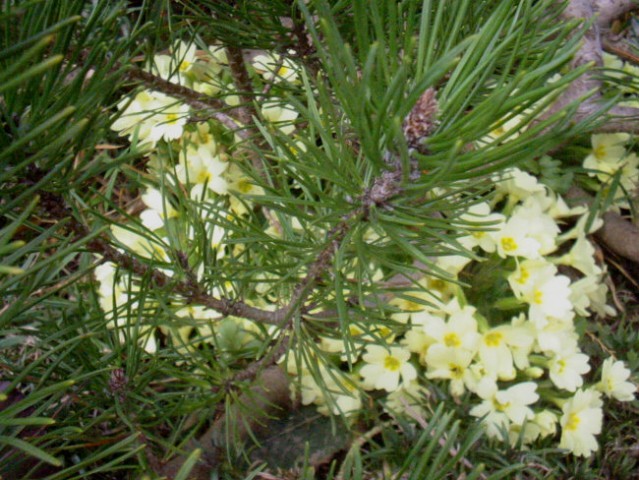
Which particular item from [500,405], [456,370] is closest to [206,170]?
[456,370]

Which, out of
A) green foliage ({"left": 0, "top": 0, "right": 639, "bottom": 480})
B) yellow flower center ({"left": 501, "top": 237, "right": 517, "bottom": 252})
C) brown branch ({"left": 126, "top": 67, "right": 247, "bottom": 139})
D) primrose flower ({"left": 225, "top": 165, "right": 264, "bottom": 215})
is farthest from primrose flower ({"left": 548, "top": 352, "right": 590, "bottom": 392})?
brown branch ({"left": 126, "top": 67, "right": 247, "bottom": 139})

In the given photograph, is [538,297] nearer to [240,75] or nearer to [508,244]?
[508,244]

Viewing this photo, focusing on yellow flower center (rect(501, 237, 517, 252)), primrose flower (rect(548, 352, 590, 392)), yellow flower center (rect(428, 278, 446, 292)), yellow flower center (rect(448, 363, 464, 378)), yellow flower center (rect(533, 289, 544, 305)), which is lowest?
primrose flower (rect(548, 352, 590, 392))

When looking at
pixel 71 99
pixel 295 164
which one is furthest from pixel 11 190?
pixel 295 164

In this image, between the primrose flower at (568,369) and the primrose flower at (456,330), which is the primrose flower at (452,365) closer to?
the primrose flower at (456,330)

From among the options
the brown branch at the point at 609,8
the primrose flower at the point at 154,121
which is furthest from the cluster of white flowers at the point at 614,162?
the primrose flower at the point at 154,121

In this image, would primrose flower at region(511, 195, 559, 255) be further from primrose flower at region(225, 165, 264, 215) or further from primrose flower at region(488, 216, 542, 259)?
primrose flower at region(225, 165, 264, 215)

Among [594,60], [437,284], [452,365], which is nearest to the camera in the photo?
[594,60]
